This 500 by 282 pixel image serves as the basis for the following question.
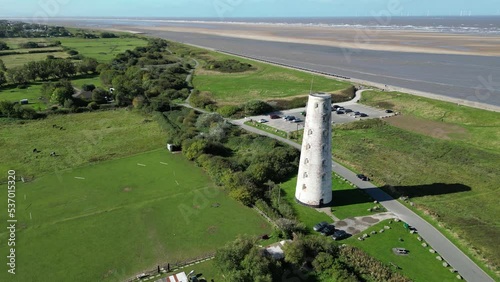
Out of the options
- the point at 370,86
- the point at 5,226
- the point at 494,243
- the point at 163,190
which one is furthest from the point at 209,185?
the point at 370,86

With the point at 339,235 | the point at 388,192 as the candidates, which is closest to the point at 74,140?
the point at 339,235

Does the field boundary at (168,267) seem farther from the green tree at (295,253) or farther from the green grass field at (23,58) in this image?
the green grass field at (23,58)

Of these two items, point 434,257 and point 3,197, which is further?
point 3,197

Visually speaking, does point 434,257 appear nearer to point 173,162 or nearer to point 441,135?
point 173,162

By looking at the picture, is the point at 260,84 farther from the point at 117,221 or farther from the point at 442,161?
the point at 117,221

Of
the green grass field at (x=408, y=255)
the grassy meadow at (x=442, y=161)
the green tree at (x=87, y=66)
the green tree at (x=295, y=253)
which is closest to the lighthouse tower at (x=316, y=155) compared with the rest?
the green grass field at (x=408, y=255)

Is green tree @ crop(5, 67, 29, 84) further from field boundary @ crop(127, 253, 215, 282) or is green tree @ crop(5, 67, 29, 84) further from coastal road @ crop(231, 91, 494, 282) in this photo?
field boundary @ crop(127, 253, 215, 282)
